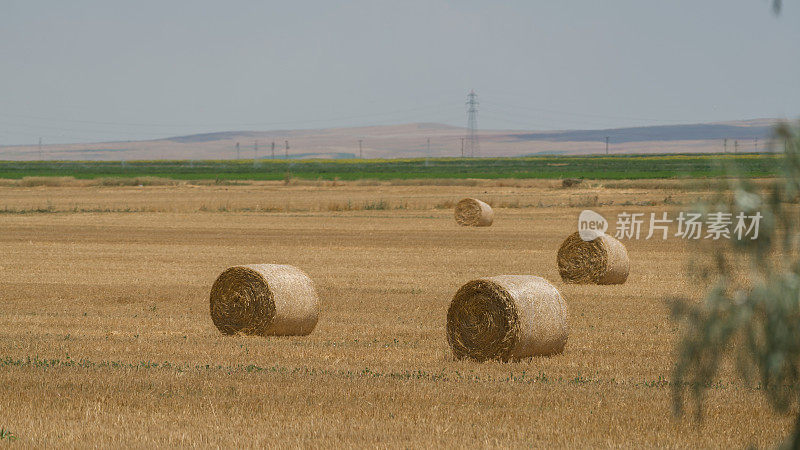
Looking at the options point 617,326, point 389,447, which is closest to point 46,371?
point 389,447

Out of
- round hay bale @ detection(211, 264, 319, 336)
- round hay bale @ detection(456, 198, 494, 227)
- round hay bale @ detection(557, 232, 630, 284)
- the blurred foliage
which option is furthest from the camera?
round hay bale @ detection(456, 198, 494, 227)

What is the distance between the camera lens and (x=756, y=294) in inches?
155

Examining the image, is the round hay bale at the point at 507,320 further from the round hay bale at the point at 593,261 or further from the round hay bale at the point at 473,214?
the round hay bale at the point at 473,214

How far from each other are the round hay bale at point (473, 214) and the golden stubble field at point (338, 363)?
34.8 feet

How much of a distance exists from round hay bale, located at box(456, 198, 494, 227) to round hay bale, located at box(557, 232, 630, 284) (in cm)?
2032

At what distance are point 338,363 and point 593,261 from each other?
12.8 metres

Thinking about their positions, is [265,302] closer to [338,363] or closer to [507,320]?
[338,363]

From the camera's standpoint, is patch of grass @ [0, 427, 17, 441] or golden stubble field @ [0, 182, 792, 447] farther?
golden stubble field @ [0, 182, 792, 447]

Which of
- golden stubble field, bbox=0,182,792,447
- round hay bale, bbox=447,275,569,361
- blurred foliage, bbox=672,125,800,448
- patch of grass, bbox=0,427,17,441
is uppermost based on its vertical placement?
blurred foliage, bbox=672,125,800,448

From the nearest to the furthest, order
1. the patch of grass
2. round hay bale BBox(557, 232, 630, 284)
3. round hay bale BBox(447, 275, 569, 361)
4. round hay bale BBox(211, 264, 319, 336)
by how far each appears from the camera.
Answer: the patch of grass → round hay bale BBox(447, 275, 569, 361) → round hay bale BBox(211, 264, 319, 336) → round hay bale BBox(557, 232, 630, 284)

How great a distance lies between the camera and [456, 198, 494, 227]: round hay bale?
46188 mm

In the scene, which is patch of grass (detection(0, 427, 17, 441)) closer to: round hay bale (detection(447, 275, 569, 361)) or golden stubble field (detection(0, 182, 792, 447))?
golden stubble field (detection(0, 182, 792, 447))

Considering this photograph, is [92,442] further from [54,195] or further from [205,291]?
[54,195]

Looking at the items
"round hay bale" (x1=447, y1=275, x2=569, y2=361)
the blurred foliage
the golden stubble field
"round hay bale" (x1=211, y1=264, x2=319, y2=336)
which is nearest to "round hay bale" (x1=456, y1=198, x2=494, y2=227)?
the golden stubble field
